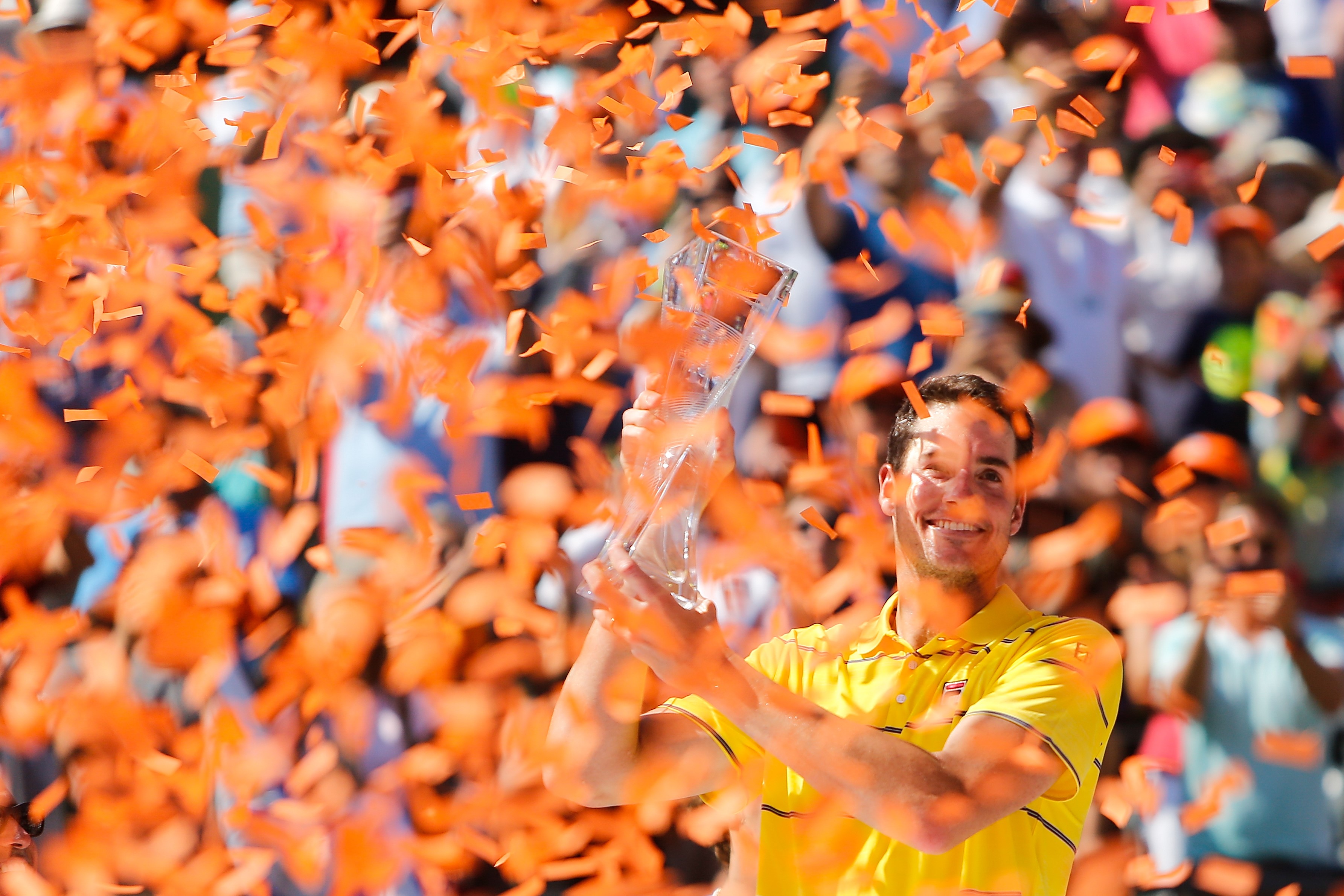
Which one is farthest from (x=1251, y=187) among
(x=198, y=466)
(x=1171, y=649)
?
(x=198, y=466)

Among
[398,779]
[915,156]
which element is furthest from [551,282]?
[398,779]

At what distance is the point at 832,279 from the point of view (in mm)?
3180

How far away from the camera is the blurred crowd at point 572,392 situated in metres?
2.92

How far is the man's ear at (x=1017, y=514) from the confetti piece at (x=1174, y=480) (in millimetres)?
918

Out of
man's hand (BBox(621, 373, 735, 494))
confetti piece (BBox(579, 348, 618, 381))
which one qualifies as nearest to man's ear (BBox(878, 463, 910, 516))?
man's hand (BBox(621, 373, 735, 494))

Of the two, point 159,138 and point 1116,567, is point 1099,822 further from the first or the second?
point 159,138

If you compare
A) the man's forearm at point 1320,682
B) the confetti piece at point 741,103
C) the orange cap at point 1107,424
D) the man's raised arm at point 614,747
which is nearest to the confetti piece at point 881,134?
the confetti piece at point 741,103

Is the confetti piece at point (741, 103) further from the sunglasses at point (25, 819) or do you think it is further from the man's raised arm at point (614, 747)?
the sunglasses at point (25, 819)

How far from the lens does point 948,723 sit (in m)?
2.01

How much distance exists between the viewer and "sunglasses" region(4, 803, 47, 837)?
2.91 m

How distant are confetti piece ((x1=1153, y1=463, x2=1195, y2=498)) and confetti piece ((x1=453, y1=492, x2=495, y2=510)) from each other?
5.27 ft

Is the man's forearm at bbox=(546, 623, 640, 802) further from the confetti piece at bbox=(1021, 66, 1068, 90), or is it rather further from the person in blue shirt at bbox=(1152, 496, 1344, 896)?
the confetti piece at bbox=(1021, 66, 1068, 90)

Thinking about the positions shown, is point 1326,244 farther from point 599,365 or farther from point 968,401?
point 599,365

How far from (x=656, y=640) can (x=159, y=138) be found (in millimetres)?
2851
